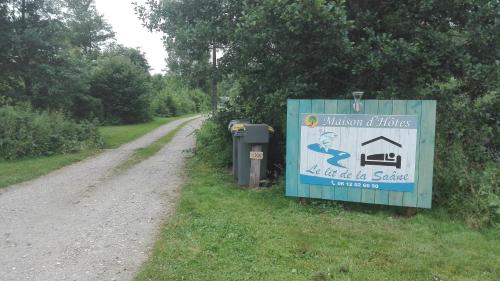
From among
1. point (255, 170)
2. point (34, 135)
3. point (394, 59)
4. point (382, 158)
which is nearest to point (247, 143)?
point (255, 170)

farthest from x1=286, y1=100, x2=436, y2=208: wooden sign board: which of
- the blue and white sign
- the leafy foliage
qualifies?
the leafy foliage

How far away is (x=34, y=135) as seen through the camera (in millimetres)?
12742

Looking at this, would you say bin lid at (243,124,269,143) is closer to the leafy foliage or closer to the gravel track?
the leafy foliage

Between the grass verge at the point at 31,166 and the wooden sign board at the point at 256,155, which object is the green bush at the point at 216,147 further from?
the grass verge at the point at 31,166

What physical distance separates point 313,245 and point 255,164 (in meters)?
2.87

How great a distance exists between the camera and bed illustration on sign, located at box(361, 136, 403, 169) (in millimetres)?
5657

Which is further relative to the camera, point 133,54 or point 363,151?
point 133,54

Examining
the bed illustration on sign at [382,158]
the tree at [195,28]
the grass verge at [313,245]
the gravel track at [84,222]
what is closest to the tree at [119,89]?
the gravel track at [84,222]

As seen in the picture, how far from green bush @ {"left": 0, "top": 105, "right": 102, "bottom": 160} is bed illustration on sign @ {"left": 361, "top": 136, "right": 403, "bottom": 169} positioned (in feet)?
33.3

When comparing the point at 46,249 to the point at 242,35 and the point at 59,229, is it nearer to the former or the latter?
the point at 59,229

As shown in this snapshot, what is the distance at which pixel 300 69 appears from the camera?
7344mm

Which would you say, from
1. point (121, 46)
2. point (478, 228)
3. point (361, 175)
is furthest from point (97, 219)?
point (121, 46)

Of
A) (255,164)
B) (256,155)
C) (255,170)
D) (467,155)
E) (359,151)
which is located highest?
(359,151)

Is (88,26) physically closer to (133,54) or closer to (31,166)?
(133,54)
